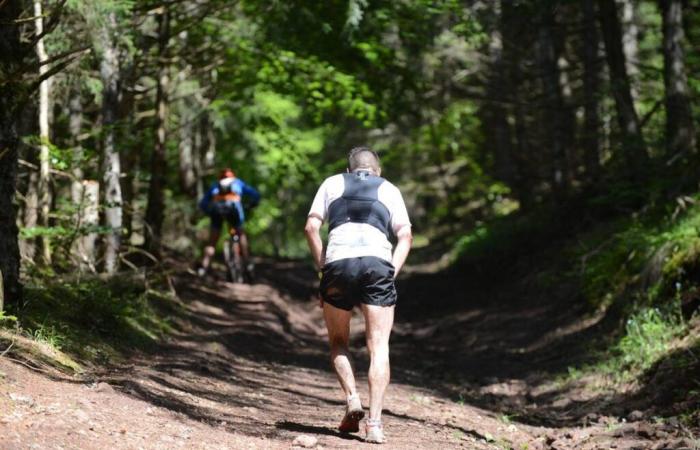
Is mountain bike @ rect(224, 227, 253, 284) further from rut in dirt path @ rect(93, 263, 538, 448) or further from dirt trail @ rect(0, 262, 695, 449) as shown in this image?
rut in dirt path @ rect(93, 263, 538, 448)

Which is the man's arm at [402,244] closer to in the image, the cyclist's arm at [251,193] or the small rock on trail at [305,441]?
the small rock on trail at [305,441]

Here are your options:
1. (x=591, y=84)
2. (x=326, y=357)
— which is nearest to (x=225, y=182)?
(x=326, y=357)

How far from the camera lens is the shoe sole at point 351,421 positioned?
5.78m

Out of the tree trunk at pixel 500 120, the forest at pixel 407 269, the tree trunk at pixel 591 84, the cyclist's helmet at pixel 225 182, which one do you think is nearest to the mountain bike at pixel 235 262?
the forest at pixel 407 269

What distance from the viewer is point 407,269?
2639cm

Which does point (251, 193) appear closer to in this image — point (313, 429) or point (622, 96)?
point (622, 96)

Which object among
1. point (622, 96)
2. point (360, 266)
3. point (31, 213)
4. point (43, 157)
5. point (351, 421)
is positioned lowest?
point (351, 421)

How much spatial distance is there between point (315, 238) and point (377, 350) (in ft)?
2.96

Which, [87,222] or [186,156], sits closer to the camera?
[87,222]

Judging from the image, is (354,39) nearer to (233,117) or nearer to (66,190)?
(66,190)

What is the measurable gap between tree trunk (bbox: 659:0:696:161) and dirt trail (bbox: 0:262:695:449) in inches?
122

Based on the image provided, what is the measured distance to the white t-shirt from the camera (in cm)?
582

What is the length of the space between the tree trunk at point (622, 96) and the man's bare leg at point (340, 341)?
860 centimetres

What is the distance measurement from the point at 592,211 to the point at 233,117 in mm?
10770
